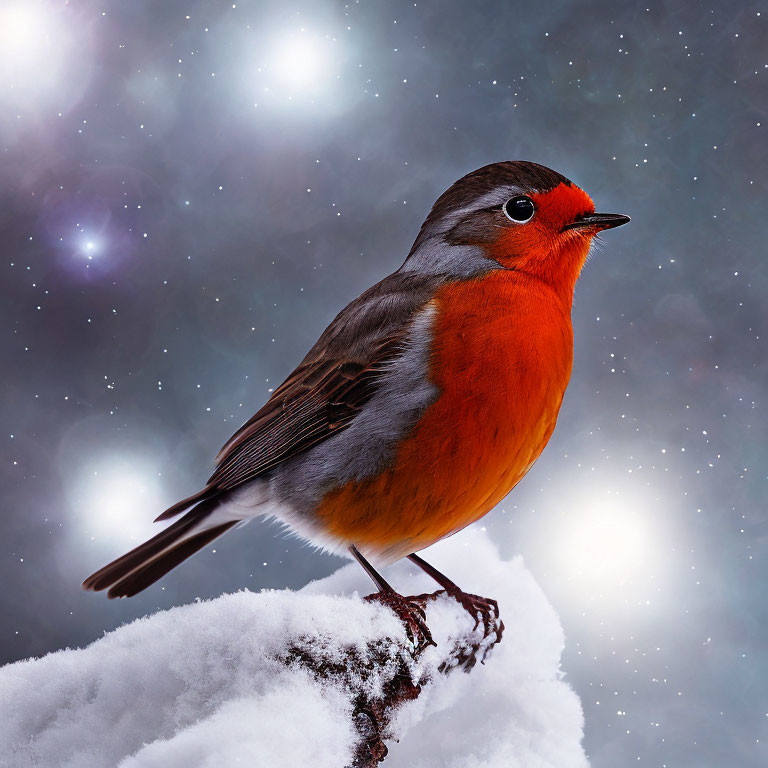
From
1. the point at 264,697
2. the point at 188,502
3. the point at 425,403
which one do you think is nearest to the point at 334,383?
the point at 425,403

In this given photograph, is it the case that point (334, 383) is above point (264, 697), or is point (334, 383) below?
above

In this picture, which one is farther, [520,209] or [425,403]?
[520,209]

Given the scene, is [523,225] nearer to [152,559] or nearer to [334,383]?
[334,383]

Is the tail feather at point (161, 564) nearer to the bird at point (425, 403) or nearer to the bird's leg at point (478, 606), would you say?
the bird at point (425, 403)

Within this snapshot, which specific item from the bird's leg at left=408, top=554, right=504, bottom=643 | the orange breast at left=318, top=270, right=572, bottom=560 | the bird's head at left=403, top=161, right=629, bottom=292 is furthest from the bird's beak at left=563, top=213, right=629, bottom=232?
the bird's leg at left=408, top=554, right=504, bottom=643

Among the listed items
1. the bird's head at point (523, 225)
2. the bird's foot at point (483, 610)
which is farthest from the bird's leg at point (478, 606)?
the bird's head at point (523, 225)

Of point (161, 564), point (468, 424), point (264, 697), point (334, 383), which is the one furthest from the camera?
point (161, 564)

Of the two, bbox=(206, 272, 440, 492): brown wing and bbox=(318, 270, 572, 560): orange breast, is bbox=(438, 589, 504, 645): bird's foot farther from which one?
bbox=(206, 272, 440, 492): brown wing

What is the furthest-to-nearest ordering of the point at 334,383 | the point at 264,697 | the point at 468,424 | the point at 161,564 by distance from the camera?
the point at 161,564
the point at 334,383
the point at 468,424
the point at 264,697
